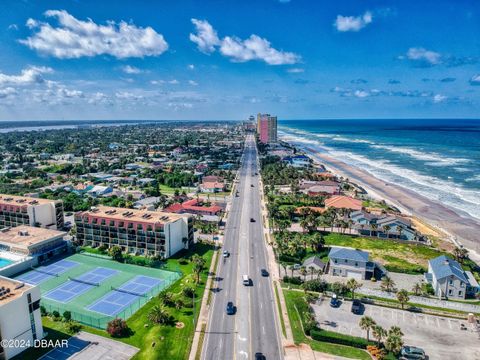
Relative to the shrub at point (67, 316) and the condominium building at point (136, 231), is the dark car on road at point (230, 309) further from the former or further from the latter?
the condominium building at point (136, 231)

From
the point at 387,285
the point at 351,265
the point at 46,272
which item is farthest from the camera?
the point at 46,272

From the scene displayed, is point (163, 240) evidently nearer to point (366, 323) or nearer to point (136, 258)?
point (136, 258)

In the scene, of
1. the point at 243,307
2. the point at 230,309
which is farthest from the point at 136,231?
the point at 243,307

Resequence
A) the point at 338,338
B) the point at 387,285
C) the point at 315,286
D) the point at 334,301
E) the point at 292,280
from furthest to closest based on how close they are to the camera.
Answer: the point at 292,280
the point at 315,286
the point at 387,285
the point at 334,301
the point at 338,338

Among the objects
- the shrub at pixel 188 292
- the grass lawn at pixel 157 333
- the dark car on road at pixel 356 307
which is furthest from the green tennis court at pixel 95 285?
the dark car on road at pixel 356 307

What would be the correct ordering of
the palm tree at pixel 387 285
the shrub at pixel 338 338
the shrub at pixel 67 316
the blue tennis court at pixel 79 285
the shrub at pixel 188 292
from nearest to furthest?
the shrub at pixel 338 338 < the shrub at pixel 67 316 < the shrub at pixel 188 292 < the palm tree at pixel 387 285 < the blue tennis court at pixel 79 285


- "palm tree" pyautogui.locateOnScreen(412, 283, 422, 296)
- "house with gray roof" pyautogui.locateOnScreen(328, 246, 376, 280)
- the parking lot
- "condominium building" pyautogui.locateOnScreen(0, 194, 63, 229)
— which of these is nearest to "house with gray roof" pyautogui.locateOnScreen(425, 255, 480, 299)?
"palm tree" pyautogui.locateOnScreen(412, 283, 422, 296)

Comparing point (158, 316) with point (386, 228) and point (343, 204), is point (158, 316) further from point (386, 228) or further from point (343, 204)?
point (343, 204)
